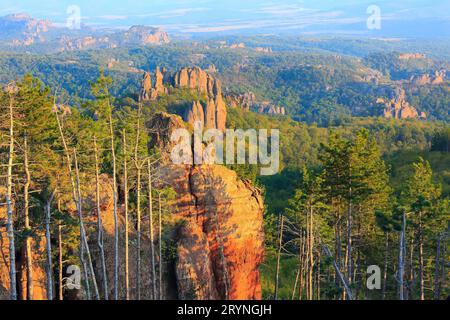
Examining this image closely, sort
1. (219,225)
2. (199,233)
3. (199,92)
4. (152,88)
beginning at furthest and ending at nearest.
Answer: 1. (199,92)
2. (152,88)
3. (219,225)
4. (199,233)

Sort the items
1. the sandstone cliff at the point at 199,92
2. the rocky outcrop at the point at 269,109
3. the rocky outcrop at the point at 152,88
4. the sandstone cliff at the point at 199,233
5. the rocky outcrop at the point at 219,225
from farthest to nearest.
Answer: the rocky outcrop at the point at 269,109
the rocky outcrop at the point at 152,88
the sandstone cliff at the point at 199,92
the rocky outcrop at the point at 219,225
the sandstone cliff at the point at 199,233

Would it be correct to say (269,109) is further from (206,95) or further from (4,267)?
(4,267)

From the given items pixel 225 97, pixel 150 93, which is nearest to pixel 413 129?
pixel 225 97

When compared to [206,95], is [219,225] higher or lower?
higher

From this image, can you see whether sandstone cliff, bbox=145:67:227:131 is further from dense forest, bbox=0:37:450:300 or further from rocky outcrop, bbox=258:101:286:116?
dense forest, bbox=0:37:450:300

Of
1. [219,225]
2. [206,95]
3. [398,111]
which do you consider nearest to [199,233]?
[219,225]

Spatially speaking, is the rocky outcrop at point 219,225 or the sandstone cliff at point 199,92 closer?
the rocky outcrop at point 219,225

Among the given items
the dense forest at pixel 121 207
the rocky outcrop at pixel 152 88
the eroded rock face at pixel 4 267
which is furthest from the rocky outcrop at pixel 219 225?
the rocky outcrop at pixel 152 88

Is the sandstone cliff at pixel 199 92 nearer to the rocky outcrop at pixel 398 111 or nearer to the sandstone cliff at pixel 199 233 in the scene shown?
the rocky outcrop at pixel 398 111
